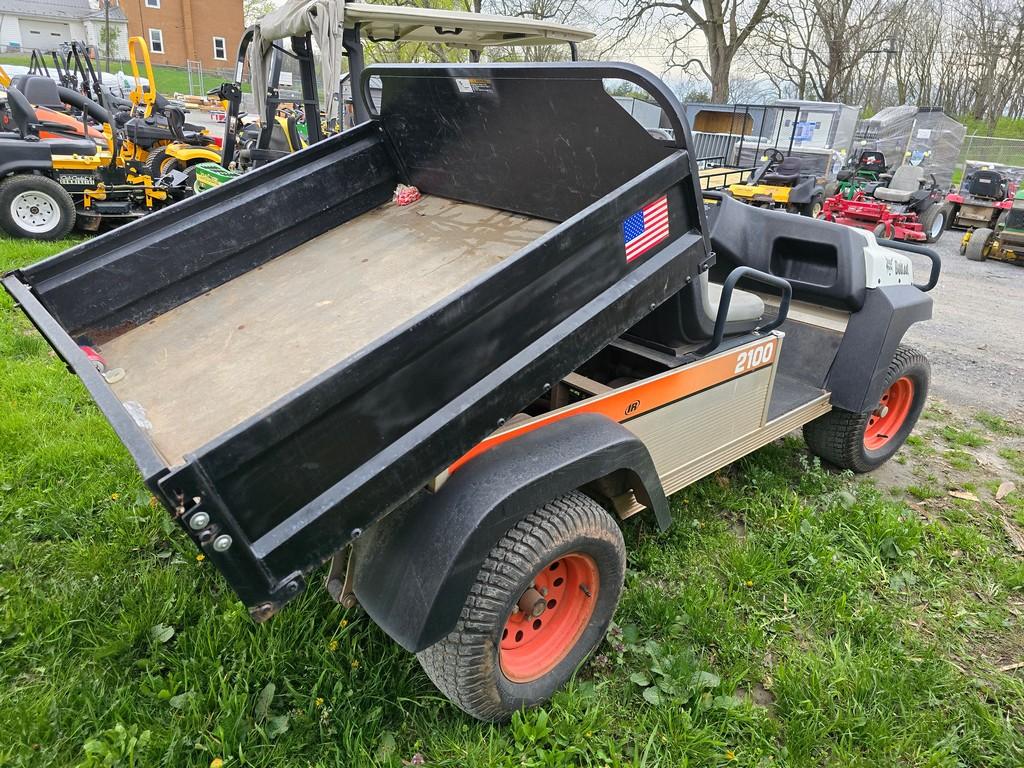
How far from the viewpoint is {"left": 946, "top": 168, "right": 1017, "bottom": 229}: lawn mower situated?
13.2 meters

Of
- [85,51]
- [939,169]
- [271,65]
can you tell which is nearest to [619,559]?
[271,65]

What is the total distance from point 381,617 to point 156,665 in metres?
0.99

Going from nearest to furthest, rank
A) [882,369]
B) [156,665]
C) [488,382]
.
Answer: [488,382] → [156,665] → [882,369]

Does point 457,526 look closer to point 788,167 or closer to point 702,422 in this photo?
point 702,422

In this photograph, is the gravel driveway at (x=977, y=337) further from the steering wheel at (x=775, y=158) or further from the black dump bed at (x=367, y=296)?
the black dump bed at (x=367, y=296)

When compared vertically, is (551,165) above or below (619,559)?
above

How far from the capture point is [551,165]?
110 inches

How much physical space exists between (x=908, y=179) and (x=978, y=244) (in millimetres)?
2295

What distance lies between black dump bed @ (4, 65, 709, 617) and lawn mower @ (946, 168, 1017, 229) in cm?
1365

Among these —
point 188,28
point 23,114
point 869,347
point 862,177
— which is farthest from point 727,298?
point 188,28

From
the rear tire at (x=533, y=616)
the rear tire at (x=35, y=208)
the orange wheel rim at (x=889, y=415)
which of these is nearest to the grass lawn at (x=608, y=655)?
the rear tire at (x=533, y=616)

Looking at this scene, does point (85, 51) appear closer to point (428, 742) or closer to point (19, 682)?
point (19, 682)

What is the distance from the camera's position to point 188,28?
44156 millimetres

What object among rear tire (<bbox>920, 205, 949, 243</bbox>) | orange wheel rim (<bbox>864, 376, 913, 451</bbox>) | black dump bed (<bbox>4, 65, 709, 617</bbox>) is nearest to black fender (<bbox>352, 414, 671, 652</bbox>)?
black dump bed (<bbox>4, 65, 709, 617</bbox>)
